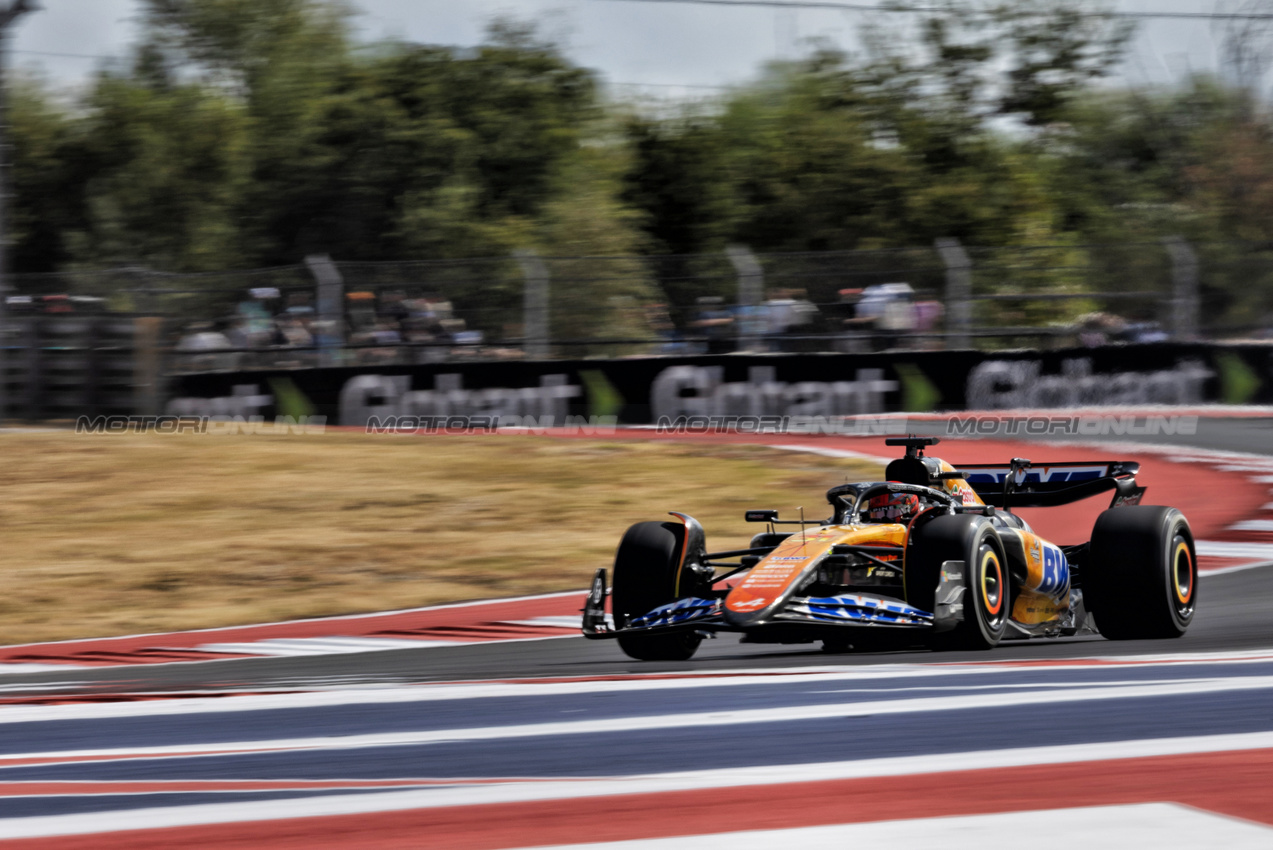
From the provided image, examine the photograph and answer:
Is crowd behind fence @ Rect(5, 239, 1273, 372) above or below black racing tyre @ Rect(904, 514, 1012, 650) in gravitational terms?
above

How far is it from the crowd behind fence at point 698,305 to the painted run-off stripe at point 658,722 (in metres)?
14.2

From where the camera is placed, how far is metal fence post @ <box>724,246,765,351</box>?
19.7 m

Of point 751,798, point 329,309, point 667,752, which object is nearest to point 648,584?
point 667,752

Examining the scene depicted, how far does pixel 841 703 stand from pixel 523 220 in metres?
32.4

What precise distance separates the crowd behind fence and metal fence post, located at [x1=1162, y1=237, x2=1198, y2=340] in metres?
0.03

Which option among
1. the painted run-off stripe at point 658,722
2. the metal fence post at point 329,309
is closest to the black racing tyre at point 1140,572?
the painted run-off stripe at point 658,722

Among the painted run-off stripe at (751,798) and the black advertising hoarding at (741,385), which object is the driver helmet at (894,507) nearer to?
the painted run-off stripe at (751,798)

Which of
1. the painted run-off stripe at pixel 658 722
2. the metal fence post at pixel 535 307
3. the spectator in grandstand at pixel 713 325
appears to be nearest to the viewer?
the painted run-off stripe at pixel 658 722

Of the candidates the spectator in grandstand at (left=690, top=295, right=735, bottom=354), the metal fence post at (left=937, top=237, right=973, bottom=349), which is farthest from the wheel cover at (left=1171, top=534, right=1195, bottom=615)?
the spectator in grandstand at (left=690, top=295, right=735, bottom=354)

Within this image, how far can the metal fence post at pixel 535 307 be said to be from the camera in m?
19.7

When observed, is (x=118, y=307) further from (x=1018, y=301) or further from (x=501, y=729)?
(x=501, y=729)

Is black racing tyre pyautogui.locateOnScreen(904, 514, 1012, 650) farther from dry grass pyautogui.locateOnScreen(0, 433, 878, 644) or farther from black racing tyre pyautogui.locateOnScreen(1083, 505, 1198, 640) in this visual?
dry grass pyautogui.locateOnScreen(0, 433, 878, 644)

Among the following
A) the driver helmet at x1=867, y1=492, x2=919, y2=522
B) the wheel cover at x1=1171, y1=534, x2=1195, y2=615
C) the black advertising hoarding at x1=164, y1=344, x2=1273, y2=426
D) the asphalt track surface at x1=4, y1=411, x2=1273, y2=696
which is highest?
the black advertising hoarding at x1=164, y1=344, x2=1273, y2=426

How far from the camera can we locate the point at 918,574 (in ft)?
21.6
